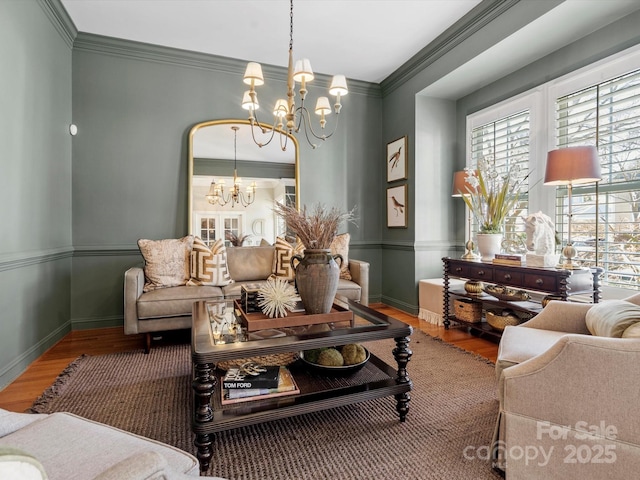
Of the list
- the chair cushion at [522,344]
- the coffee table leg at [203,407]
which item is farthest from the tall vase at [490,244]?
the coffee table leg at [203,407]

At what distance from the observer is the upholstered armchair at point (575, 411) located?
1.09 m

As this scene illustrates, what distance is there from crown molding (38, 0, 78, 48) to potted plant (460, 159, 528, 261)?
3.77 m

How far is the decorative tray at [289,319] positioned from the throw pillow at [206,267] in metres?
1.38

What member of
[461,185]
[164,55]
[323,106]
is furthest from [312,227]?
[164,55]

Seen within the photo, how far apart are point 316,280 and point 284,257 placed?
180cm

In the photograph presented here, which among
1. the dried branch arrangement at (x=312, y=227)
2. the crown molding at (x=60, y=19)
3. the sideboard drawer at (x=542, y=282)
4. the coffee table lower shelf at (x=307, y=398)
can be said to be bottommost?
the coffee table lower shelf at (x=307, y=398)

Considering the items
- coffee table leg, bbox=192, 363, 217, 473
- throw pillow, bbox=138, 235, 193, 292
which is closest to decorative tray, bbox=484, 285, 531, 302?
coffee table leg, bbox=192, 363, 217, 473

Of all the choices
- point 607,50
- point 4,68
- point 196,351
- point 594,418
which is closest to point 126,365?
point 196,351

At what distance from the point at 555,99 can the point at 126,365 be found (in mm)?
4047

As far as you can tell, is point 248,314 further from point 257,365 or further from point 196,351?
point 196,351

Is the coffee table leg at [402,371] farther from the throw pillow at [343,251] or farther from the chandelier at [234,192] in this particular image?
the chandelier at [234,192]

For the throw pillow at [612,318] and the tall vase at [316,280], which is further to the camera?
the tall vase at [316,280]

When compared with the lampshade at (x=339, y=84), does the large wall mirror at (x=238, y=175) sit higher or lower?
lower

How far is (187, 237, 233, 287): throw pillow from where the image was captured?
3.19m
